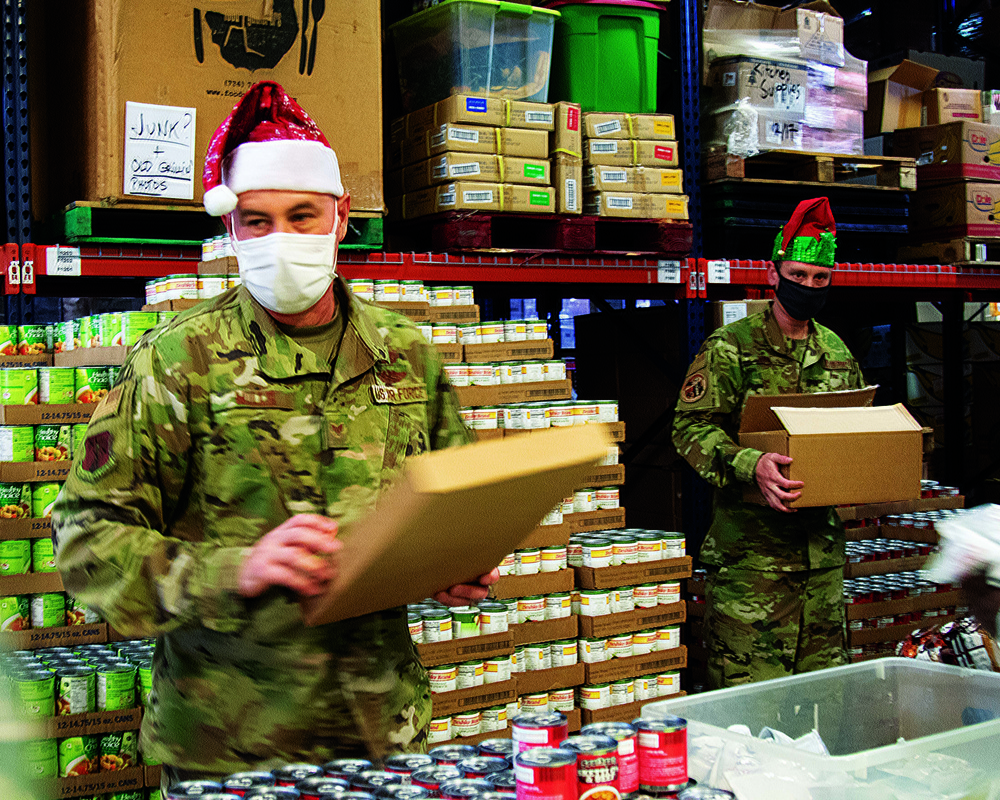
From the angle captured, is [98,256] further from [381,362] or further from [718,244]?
[718,244]

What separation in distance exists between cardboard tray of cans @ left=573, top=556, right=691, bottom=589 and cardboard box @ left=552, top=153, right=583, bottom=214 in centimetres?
174

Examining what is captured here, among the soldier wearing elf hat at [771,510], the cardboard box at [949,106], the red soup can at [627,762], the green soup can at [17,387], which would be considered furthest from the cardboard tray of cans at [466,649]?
the cardboard box at [949,106]

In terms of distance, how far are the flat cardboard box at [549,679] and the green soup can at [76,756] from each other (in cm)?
167

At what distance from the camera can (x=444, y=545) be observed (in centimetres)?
153

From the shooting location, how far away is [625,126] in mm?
4980

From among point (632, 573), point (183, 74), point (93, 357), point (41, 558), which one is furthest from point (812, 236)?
point (41, 558)

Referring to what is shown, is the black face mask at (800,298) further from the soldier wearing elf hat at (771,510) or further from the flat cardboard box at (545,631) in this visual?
the flat cardboard box at (545,631)

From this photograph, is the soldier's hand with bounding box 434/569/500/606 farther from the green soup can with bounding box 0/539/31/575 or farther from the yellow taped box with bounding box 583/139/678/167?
the yellow taped box with bounding box 583/139/678/167

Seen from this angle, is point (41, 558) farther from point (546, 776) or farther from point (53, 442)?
point (546, 776)

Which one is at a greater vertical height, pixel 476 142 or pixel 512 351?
pixel 476 142

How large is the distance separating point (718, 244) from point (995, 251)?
2224mm

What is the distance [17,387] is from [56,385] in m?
0.13

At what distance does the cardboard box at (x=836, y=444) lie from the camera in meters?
3.51

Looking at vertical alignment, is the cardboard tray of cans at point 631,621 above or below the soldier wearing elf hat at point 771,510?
below
